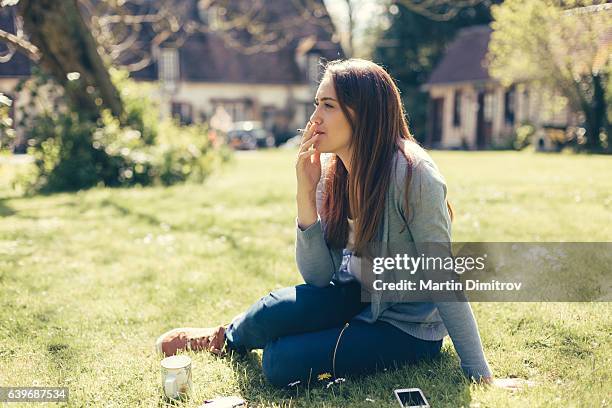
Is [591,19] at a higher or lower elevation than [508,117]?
higher

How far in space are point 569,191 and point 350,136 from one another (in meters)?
6.01

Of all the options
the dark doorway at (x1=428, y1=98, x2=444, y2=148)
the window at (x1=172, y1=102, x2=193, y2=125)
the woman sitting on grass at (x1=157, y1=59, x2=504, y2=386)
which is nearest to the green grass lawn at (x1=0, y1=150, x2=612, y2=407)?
the woman sitting on grass at (x1=157, y1=59, x2=504, y2=386)

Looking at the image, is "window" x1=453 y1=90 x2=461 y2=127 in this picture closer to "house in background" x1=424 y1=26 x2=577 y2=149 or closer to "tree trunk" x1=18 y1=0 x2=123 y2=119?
"house in background" x1=424 y1=26 x2=577 y2=149

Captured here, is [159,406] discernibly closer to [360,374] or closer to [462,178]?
[360,374]

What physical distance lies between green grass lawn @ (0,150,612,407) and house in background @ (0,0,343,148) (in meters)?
24.2

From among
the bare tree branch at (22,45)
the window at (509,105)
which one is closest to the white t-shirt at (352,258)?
the bare tree branch at (22,45)

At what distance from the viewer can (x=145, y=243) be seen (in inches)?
222

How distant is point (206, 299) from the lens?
3.97m

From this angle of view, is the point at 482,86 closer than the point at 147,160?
No

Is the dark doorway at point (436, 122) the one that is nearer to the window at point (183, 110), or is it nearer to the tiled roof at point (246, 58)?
the tiled roof at point (246, 58)

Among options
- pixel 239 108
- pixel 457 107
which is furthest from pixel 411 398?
pixel 239 108

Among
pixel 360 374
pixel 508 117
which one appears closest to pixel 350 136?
pixel 360 374

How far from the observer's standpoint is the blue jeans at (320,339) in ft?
8.70

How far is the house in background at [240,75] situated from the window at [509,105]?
980 centimetres
